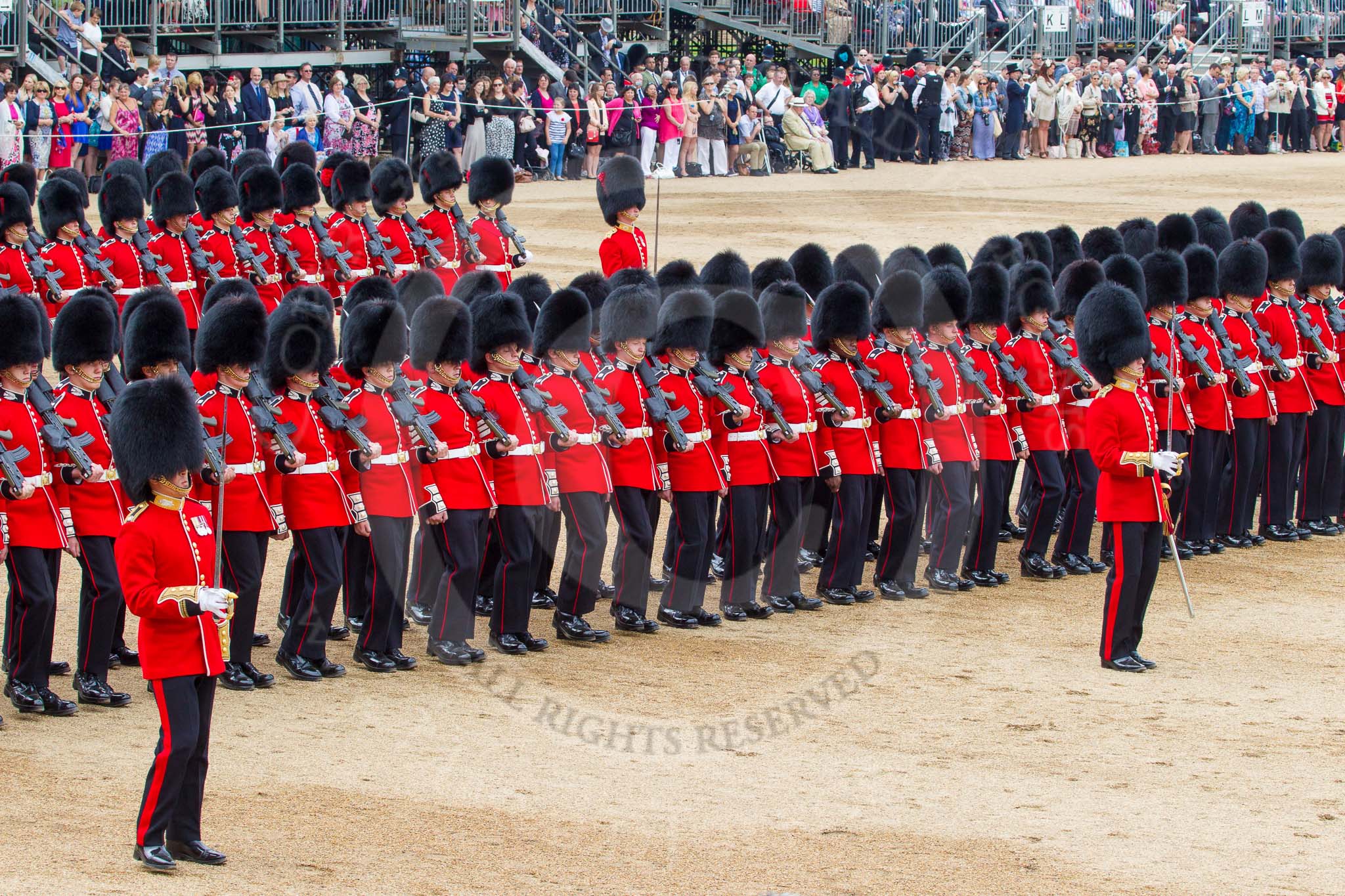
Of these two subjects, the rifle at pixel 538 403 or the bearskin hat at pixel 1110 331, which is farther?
the rifle at pixel 538 403

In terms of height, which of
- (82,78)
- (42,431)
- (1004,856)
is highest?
(82,78)

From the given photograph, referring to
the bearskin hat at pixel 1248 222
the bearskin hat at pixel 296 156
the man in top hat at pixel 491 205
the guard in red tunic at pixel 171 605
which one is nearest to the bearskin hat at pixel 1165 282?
the bearskin hat at pixel 1248 222

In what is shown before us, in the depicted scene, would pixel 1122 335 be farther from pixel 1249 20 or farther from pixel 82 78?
pixel 1249 20

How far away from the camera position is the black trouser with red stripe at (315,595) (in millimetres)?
6199

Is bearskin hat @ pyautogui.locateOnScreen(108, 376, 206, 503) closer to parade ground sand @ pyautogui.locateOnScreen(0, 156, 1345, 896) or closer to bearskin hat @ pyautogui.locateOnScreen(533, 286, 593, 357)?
parade ground sand @ pyautogui.locateOnScreen(0, 156, 1345, 896)

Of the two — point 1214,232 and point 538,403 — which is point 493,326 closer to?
point 538,403

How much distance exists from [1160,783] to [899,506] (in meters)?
2.22

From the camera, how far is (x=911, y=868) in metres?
4.75

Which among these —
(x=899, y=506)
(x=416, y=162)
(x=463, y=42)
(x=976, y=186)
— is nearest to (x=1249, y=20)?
(x=976, y=186)

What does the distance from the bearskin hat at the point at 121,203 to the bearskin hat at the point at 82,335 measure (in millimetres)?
3902

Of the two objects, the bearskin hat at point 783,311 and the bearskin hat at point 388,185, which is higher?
the bearskin hat at point 388,185

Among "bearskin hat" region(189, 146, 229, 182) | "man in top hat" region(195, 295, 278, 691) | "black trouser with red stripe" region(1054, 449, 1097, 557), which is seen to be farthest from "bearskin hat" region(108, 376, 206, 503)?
"bearskin hat" region(189, 146, 229, 182)

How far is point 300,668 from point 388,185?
482cm

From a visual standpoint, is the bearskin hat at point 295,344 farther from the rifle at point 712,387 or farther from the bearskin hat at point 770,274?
the bearskin hat at point 770,274
